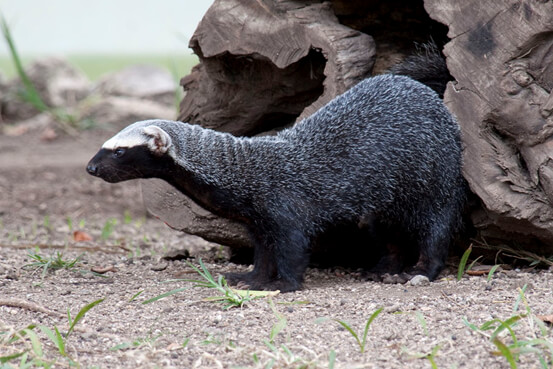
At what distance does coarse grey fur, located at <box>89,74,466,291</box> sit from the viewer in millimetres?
4418

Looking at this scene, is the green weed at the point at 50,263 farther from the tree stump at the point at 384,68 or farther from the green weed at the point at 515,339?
the green weed at the point at 515,339

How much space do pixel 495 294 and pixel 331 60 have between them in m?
1.69

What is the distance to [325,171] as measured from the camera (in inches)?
177

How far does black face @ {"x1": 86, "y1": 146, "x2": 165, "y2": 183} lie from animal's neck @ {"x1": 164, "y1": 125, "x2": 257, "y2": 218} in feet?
0.47

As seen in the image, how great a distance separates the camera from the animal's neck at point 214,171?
440cm

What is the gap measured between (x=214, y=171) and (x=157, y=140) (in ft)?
1.21

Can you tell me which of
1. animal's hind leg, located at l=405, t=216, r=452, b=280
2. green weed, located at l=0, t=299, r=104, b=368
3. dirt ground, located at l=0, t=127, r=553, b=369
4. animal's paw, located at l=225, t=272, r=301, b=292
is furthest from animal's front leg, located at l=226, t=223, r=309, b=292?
green weed, located at l=0, t=299, r=104, b=368

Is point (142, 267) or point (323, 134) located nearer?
point (323, 134)

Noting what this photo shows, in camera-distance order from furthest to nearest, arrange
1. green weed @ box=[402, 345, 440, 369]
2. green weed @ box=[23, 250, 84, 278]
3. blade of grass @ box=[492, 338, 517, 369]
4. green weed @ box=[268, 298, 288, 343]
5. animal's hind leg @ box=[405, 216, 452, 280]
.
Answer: green weed @ box=[23, 250, 84, 278] < animal's hind leg @ box=[405, 216, 452, 280] < green weed @ box=[268, 298, 288, 343] < green weed @ box=[402, 345, 440, 369] < blade of grass @ box=[492, 338, 517, 369]

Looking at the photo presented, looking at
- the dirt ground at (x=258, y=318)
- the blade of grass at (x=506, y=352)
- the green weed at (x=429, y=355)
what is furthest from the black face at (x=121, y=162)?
the blade of grass at (x=506, y=352)

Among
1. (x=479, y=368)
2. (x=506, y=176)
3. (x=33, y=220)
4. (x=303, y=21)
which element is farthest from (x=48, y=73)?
(x=479, y=368)

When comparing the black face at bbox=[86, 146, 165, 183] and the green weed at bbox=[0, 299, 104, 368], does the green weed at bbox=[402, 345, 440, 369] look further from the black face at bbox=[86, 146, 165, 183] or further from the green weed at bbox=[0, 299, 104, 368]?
the black face at bbox=[86, 146, 165, 183]

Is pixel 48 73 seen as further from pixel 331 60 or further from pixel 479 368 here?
pixel 479 368

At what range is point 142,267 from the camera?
5.12 meters
